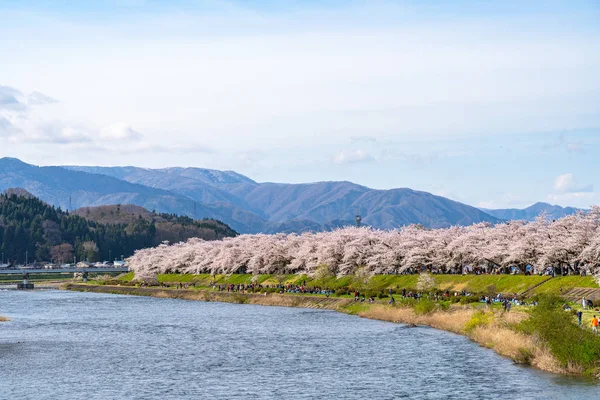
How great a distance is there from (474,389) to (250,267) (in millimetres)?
127825

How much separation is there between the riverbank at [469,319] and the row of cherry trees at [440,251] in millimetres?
17467

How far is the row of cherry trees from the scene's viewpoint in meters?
110

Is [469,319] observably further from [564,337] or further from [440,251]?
[440,251]

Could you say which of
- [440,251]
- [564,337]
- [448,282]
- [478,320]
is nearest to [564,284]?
[448,282]

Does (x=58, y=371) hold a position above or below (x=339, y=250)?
below

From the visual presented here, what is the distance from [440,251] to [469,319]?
52549 millimetres

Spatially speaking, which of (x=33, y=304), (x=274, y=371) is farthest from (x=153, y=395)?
(x=33, y=304)

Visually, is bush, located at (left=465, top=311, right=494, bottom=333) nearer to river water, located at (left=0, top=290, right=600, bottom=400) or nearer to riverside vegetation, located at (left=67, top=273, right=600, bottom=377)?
riverside vegetation, located at (left=67, top=273, right=600, bottom=377)

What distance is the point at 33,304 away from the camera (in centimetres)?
14500

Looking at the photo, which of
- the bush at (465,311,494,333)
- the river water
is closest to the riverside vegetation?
the bush at (465,311,494,333)

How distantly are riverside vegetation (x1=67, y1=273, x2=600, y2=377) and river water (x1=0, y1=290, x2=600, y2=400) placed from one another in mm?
1775

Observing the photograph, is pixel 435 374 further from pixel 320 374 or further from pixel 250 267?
pixel 250 267

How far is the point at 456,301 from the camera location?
101 meters

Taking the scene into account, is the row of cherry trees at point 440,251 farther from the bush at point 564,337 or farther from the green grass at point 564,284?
the bush at point 564,337
